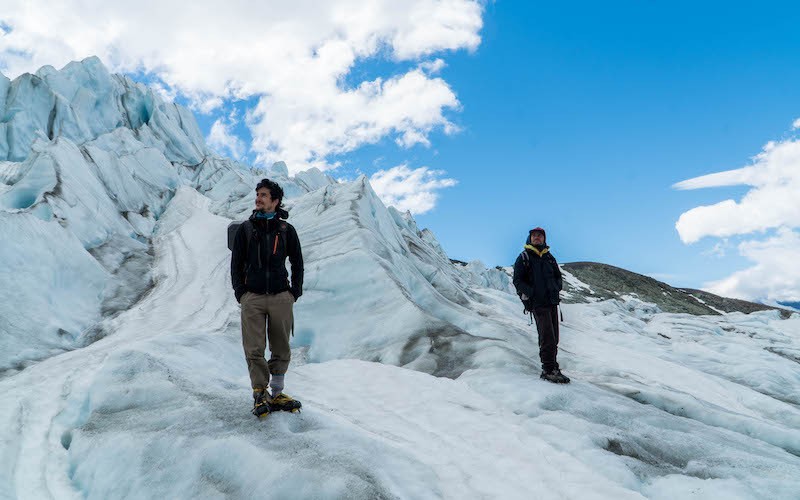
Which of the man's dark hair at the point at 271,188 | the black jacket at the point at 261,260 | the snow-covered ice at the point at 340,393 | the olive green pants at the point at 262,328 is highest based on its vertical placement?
the man's dark hair at the point at 271,188

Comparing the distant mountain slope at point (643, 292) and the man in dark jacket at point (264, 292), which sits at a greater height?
the distant mountain slope at point (643, 292)

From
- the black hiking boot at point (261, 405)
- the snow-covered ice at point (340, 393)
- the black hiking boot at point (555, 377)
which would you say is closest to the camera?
the snow-covered ice at point (340, 393)

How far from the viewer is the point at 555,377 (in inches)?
285

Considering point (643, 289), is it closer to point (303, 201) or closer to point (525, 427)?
point (303, 201)

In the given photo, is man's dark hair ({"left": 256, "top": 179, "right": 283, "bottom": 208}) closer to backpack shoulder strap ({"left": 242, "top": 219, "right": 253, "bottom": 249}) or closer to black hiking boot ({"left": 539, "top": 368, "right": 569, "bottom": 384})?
backpack shoulder strap ({"left": 242, "top": 219, "right": 253, "bottom": 249})

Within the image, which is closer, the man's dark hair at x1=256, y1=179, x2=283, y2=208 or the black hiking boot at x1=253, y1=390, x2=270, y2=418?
the black hiking boot at x1=253, y1=390, x2=270, y2=418

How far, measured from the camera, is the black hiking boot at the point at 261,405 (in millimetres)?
4789

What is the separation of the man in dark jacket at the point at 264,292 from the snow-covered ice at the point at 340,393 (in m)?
0.40

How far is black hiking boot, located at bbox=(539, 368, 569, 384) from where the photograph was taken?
7.16m

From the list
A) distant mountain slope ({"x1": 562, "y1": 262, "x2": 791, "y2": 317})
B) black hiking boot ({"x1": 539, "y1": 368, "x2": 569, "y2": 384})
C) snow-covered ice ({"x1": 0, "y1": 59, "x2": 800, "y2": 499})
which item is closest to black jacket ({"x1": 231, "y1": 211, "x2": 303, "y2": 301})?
snow-covered ice ({"x1": 0, "y1": 59, "x2": 800, "y2": 499})

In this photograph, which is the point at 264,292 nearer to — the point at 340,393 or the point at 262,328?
the point at 262,328

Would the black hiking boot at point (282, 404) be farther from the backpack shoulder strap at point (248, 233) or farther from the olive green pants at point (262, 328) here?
the backpack shoulder strap at point (248, 233)

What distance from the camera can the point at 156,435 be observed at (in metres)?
4.59

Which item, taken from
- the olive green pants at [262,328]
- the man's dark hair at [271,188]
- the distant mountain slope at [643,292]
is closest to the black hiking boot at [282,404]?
the olive green pants at [262,328]
